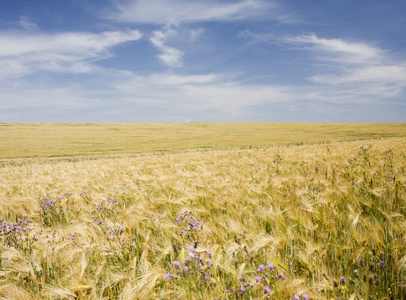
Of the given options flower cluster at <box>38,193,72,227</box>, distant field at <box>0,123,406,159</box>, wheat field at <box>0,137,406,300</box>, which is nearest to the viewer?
wheat field at <box>0,137,406,300</box>

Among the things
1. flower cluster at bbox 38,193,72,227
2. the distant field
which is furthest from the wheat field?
the distant field

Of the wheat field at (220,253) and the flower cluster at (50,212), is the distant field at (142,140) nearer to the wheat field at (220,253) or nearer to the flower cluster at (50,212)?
the flower cluster at (50,212)

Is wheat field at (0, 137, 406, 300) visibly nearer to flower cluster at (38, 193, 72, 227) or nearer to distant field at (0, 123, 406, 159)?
flower cluster at (38, 193, 72, 227)

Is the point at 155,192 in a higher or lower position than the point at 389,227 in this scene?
lower

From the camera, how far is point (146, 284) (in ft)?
4.93

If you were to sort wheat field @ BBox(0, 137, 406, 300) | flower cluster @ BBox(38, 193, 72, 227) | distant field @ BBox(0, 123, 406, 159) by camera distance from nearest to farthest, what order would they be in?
wheat field @ BBox(0, 137, 406, 300) < flower cluster @ BBox(38, 193, 72, 227) < distant field @ BBox(0, 123, 406, 159)

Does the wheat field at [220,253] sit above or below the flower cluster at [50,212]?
above

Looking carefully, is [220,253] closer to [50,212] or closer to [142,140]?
[50,212]

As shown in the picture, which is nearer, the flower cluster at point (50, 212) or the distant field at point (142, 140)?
the flower cluster at point (50, 212)

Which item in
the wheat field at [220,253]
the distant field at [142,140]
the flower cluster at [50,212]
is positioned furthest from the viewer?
the distant field at [142,140]

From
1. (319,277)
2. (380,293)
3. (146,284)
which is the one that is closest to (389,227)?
(380,293)

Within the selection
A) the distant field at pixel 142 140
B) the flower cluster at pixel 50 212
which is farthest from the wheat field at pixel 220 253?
the distant field at pixel 142 140

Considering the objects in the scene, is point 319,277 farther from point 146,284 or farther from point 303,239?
point 146,284

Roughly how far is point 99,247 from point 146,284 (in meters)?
0.80
